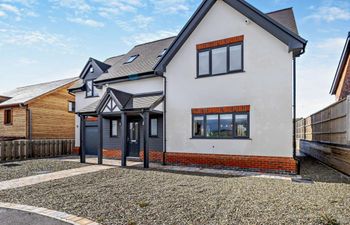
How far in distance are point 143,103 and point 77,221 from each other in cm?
816

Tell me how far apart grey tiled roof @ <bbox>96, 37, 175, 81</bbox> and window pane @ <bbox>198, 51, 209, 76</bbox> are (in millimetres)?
3041

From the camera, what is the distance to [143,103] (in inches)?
484

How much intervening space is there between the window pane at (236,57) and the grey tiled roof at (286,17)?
2861 mm

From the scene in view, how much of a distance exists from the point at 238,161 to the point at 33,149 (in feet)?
44.9

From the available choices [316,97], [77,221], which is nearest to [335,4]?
[77,221]

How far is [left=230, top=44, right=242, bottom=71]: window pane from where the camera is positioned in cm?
1092

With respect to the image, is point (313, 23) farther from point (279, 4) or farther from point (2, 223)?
point (2, 223)

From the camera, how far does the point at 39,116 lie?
2109 centimetres

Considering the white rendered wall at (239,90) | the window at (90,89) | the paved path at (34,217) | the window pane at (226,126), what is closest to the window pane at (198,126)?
the white rendered wall at (239,90)

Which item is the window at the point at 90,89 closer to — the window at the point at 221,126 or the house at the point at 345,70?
the window at the point at 221,126

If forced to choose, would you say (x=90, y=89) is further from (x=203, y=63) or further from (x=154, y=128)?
(x=203, y=63)

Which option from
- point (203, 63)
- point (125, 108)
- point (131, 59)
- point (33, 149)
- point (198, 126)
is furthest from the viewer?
point (131, 59)

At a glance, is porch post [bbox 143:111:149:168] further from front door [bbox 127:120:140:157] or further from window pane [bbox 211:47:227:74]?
window pane [bbox 211:47:227:74]

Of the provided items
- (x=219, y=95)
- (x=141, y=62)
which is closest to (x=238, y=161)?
(x=219, y=95)
